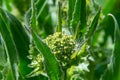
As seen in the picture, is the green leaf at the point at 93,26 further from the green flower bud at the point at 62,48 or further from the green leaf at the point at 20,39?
the green leaf at the point at 20,39

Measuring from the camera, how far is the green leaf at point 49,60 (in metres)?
0.81

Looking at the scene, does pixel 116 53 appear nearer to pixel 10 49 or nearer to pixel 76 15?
pixel 76 15

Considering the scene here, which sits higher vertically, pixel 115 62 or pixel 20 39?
pixel 20 39

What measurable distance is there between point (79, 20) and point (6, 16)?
0.57 feet

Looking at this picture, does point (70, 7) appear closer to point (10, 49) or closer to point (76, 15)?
point (76, 15)

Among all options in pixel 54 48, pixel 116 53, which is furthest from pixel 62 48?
pixel 116 53

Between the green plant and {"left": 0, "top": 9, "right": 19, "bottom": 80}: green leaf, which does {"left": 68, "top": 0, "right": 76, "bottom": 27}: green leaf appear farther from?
{"left": 0, "top": 9, "right": 19, "bottom": 80}: green leaf

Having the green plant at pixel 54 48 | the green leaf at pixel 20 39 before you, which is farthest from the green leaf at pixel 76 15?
the green leaf at pixel 20 39

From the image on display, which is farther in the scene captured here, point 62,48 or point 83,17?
point 83,17

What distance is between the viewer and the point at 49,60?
0.83 metres

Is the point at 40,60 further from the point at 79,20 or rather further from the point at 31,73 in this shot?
the point at 79,20

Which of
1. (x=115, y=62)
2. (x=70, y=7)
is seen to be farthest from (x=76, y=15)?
(x=115, y=62)

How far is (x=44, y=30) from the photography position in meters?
1.38

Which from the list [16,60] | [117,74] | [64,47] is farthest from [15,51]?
[117,74]
